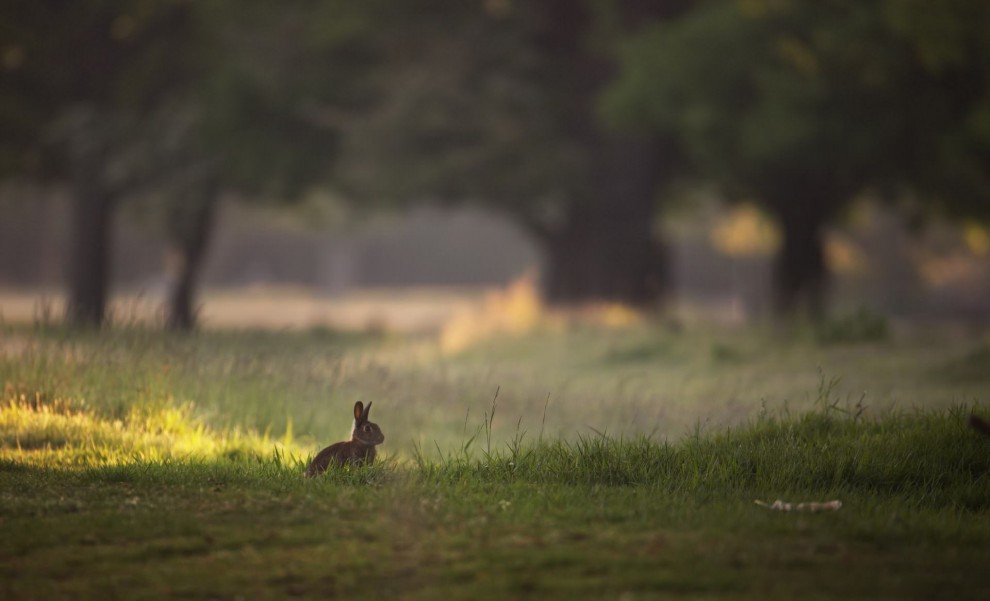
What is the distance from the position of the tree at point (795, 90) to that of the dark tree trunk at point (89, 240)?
465 inches

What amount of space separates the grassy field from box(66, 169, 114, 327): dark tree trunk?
1496cm

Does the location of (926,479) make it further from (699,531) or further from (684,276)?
(684,276)

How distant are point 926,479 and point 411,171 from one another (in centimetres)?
1845

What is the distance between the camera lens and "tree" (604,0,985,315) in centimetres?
2084

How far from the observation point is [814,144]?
2141 cm

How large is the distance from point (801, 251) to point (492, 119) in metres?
7.03

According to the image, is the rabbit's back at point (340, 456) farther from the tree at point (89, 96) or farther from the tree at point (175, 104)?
the tree at point (89, 96)

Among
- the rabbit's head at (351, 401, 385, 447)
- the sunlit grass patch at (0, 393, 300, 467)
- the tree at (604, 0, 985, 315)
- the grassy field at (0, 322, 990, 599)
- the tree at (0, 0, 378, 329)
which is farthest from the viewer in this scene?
the tree at (0, 0, 378, 329)

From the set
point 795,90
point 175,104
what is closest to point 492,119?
point 795,90

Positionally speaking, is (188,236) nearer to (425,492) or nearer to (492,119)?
(492,119)

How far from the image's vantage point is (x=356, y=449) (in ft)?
25.2

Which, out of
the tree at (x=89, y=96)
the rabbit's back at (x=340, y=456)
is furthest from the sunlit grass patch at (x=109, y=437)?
the tree at (x=89, y=96)

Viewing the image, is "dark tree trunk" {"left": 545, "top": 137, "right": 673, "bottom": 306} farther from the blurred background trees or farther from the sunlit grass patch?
the sunlit grass patch

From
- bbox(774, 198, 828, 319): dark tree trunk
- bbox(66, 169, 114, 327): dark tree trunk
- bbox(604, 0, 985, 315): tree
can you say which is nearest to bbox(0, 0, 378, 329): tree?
bbox(66, 169, 114, 327): dark tree trunk
